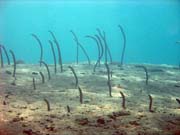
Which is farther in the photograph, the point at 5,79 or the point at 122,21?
the point at 122,21

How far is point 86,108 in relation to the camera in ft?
26.2

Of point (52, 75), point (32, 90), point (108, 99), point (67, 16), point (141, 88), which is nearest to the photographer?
point (108, 99)

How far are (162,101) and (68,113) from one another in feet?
10.4

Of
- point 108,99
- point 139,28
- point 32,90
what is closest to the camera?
point 108,99

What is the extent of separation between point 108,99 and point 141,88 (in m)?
2.34

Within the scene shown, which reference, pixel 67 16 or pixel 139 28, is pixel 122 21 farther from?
pixel 67 16

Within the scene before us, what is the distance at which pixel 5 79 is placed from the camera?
11773 mm

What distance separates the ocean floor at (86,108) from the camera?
6449 millimetres

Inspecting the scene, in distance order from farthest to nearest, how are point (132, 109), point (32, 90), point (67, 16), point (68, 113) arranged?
point (67, 16) < point (32, 90) < point (132, 109) < point (68, 113)

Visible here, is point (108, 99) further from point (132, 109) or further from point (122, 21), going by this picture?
point (122, 21)

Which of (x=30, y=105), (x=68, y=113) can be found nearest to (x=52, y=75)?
(x=30, y=105)

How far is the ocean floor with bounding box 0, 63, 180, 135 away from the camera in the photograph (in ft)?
21.2

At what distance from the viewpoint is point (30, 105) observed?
822 cm

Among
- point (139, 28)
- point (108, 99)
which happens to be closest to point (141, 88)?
point (108, 99)
